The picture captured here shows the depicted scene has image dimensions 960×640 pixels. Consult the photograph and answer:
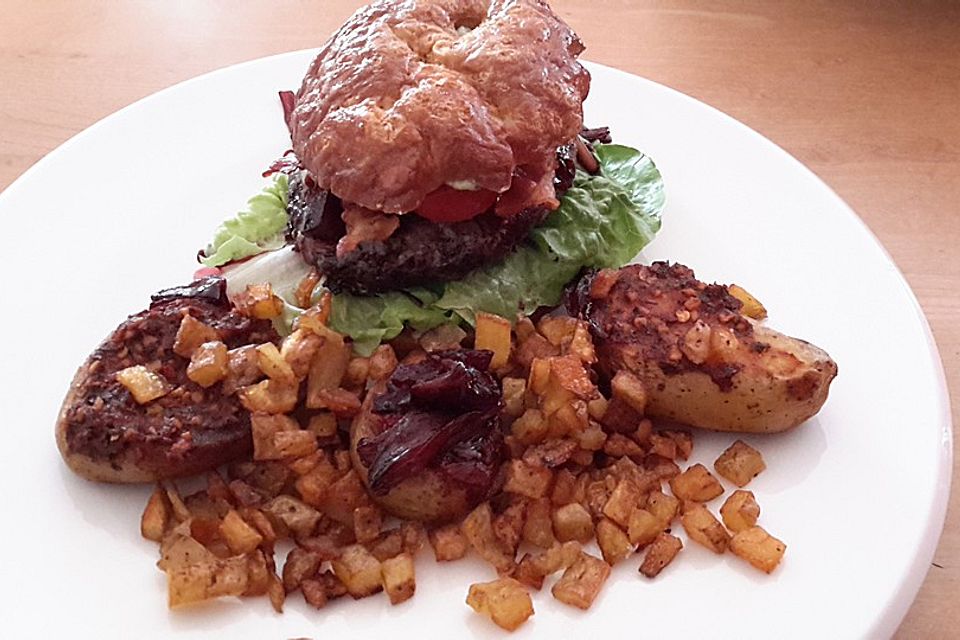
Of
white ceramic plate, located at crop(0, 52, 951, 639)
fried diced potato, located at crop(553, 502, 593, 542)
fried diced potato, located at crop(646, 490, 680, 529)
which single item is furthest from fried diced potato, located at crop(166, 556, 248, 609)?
fried diced potato, located at crop(646, 490, 680, 529)

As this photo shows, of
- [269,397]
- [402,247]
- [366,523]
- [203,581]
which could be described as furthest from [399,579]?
[402,247]

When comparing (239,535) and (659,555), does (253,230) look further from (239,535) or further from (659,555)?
(659,555)

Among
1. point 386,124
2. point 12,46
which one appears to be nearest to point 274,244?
point 386,124

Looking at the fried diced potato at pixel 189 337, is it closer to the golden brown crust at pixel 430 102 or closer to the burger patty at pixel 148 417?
the burger patty at pixel 148 417

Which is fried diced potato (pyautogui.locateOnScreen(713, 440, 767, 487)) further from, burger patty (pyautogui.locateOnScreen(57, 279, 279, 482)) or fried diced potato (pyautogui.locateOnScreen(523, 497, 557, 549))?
burger patty (pyautogui.locateOnScreen(57, 279, 279, 482))

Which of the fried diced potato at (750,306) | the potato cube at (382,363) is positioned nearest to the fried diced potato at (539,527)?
the potato cube at (382,363)

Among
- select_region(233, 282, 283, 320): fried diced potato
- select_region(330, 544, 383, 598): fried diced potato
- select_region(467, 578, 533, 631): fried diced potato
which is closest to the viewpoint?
select_region(467, 578, 533, 631): fried diced potato

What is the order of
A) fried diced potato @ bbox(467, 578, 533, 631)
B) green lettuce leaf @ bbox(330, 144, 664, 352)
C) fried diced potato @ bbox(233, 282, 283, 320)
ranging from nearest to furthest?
fried diced potato @ bbox(467, 578, 533, 631) → fried diced potato @ bbox(233, 282, 283, 320) → green lettuce leaf @ bbox(330, 144, 664, 352)
